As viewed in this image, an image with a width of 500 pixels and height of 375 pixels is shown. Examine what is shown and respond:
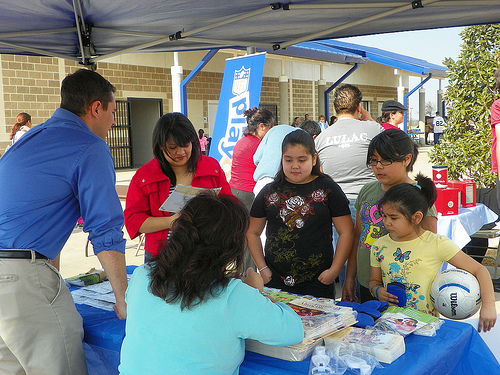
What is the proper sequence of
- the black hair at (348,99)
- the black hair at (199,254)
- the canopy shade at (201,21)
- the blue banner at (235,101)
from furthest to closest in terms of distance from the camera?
1. the blue banner at (235,101)
2. the black hair at (348,99)
3. the canopy shade at (201,21)
4. the black hair at (199,254)

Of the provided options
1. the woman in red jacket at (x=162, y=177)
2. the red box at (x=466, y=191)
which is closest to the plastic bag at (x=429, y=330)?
the woman in red jacket at (x=162, y=177)

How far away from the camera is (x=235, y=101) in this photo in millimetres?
6086

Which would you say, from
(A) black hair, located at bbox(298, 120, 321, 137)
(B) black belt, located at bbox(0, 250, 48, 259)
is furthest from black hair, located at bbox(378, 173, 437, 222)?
(A) black hair, located at bbox(298, 120, 321, 137)

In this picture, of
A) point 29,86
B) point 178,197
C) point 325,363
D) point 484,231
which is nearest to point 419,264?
point 325,363

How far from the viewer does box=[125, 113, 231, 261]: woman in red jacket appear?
2365mm

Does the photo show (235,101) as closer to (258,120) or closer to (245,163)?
(258,120)

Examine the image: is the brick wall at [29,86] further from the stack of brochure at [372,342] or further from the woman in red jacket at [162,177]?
the stack of brochure at [372,342]

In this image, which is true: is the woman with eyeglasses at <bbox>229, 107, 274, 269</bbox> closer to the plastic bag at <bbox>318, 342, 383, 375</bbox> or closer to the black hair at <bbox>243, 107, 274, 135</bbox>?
the black hair at <bbox>243, 107, 274, 135</bbox>

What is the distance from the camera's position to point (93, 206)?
1861 mm

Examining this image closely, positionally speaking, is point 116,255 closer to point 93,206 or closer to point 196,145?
point 93,206

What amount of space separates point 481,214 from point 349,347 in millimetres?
3438

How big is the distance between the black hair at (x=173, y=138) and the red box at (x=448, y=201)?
2351 millimetres

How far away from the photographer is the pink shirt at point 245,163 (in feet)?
14.6

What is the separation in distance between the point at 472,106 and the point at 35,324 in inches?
205
